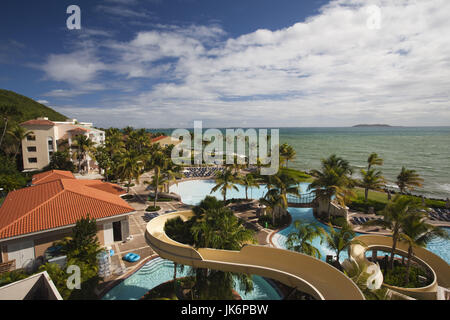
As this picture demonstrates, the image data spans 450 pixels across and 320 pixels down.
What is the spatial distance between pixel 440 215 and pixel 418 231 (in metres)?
17.8

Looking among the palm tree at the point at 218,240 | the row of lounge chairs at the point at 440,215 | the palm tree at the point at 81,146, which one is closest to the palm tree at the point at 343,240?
the palm tree at the point at 218,240

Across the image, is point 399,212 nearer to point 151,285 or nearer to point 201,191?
point 151,285

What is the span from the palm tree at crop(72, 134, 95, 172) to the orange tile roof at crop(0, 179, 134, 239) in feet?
78.1

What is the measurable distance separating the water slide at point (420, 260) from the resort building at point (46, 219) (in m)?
17.2

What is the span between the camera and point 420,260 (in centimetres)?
1430

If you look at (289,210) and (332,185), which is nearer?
(332,185)

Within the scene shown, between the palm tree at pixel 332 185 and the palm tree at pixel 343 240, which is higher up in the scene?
the palm tree at pixel 332 185

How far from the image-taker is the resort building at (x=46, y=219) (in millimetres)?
14414

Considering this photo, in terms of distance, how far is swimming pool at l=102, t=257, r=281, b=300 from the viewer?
42.3 feet

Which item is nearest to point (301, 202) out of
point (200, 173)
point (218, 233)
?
point (218, 233)

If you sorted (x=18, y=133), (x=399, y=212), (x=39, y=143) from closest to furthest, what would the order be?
1. (x=399, y=212)
2. (x=18, y=133)
3. (x=39, y=143)

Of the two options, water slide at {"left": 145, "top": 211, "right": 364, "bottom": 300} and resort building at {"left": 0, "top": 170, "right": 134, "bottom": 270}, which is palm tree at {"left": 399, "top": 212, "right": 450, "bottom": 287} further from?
resort building at {"left": 0, "top": 170, "right": 134, "bottom": 270}

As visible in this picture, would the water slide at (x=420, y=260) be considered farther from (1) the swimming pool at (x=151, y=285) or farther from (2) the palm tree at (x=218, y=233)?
(2) the palm tree at (x=218, y=233)

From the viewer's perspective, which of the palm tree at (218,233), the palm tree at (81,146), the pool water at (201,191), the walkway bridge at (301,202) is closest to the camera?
the palm tree at (218,233)
